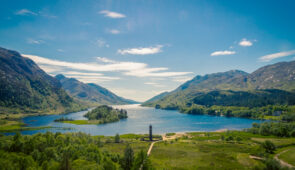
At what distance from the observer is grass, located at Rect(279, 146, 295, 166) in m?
81.1

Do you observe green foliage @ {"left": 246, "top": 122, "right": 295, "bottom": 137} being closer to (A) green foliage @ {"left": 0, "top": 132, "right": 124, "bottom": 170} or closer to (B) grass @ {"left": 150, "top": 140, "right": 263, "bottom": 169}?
(B) grass @ {"left": 150, "top": 140, "right": 263, "bottom": 169}

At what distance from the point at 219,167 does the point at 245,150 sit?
116 ft

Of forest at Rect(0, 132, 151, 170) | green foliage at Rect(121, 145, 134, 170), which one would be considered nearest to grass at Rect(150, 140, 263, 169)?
green foliage at Rect(121, 145, 134, 170)

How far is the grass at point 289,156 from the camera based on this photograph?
8111 centimetres

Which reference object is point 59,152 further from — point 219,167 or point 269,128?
point 269,128

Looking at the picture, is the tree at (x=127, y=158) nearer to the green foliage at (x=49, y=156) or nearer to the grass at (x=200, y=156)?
the green foliage at (x=49, y=156)

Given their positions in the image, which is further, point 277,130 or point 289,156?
point 277,130

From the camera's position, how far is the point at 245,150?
10181cm

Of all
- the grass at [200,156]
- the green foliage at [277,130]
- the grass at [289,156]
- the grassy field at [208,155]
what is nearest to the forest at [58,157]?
the grassy field at [208,155]

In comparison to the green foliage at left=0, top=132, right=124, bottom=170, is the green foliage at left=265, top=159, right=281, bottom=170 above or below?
below

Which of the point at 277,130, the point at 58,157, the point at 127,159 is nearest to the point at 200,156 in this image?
the point at 127,159

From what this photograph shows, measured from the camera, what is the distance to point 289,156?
287 ft

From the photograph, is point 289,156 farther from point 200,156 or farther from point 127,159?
point 127,159

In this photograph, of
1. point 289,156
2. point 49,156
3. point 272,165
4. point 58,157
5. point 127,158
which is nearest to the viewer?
point 272,165
